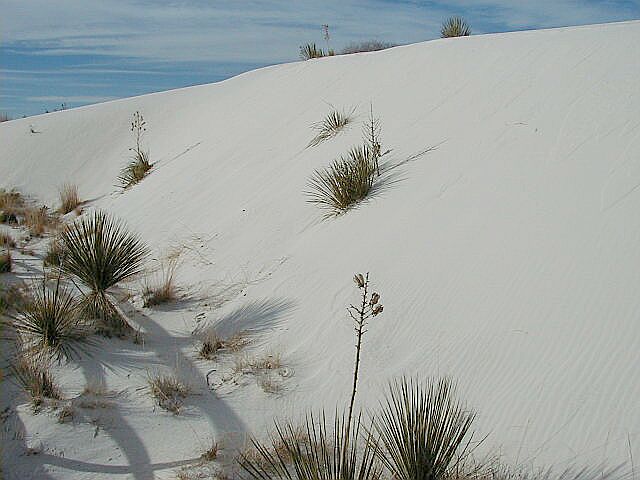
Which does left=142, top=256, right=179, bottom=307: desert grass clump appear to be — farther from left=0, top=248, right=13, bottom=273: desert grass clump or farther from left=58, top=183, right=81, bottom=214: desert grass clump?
left=58, top=183, right=81, bottom=214: desert grass clump

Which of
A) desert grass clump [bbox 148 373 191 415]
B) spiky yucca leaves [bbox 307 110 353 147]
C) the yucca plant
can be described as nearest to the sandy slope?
desert grass clump [bbox 148 373 191 415]

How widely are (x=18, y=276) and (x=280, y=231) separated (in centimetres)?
324

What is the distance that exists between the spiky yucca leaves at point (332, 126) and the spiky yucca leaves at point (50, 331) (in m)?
6.25

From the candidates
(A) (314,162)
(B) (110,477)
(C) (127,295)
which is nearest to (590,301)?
(B) (110,477)

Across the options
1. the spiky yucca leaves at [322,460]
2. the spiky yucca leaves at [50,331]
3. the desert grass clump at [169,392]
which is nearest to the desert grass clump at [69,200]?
the spiky yucca leaves at [50,331]

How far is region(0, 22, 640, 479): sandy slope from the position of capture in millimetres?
4684

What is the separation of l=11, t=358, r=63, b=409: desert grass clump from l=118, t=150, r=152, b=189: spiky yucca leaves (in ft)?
32.6

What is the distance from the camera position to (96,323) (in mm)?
6512

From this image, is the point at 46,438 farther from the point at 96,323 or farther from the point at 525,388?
the point at 525,388

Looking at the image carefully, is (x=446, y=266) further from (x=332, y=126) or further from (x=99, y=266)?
(x=332, y=126)

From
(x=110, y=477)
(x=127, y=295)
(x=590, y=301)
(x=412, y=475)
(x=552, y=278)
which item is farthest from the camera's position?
(x=127, y=295)

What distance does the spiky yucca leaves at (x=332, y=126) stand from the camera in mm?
11562

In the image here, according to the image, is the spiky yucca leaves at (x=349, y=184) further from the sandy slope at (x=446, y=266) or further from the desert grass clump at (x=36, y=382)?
the desert grass clump at (x=36, y=382)

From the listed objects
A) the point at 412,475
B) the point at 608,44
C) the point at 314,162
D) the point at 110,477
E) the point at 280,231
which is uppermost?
the point at 608,44
